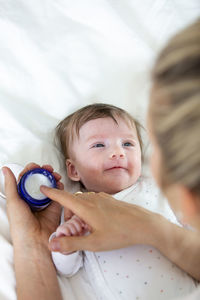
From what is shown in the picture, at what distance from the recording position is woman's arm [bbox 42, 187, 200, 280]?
3.18ft

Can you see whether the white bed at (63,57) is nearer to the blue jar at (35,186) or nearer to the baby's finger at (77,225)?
the blue jar at (35,186)

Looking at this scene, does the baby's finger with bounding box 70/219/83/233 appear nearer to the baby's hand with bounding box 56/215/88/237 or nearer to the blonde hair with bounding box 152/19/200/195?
the baby's hand with bounding box 56/215/88/237

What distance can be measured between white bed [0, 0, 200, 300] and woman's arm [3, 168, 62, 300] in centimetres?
20

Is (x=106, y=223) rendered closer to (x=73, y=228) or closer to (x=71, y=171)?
(x=73, y=228)

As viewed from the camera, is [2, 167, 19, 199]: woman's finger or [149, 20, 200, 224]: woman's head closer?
[149, 20, 200, 224]: woman's head

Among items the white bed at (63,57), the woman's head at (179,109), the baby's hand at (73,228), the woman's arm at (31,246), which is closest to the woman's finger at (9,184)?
the woman's arm at (31,246)

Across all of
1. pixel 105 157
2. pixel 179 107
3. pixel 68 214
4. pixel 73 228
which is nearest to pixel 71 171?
pixel 105 157

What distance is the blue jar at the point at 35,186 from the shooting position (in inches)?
47.4

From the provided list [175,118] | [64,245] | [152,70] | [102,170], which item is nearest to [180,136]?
[175,118]

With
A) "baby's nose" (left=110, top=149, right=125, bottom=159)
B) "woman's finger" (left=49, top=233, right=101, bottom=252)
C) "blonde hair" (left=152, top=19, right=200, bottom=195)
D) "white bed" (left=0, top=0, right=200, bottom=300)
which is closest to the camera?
"blonde hair" (left=152, top=19, right=200, bottom=195)

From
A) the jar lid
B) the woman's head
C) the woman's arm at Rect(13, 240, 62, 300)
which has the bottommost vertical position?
the woman's arm at Rect(13, 240, 62, 300)

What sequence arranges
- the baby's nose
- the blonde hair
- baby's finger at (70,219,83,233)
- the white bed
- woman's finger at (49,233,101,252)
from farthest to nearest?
the white bed
the baby's nose
baby's finger at (70,219,83,233)
woman's finger at (49,233,101,252)
the blonde hair

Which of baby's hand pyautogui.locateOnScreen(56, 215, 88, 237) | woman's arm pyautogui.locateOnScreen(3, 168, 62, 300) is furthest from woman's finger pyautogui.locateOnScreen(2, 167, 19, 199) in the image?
baby's hand pyautogui.locateOnScreen(56, 215, 88, 237)

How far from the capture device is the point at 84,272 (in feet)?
3.84
